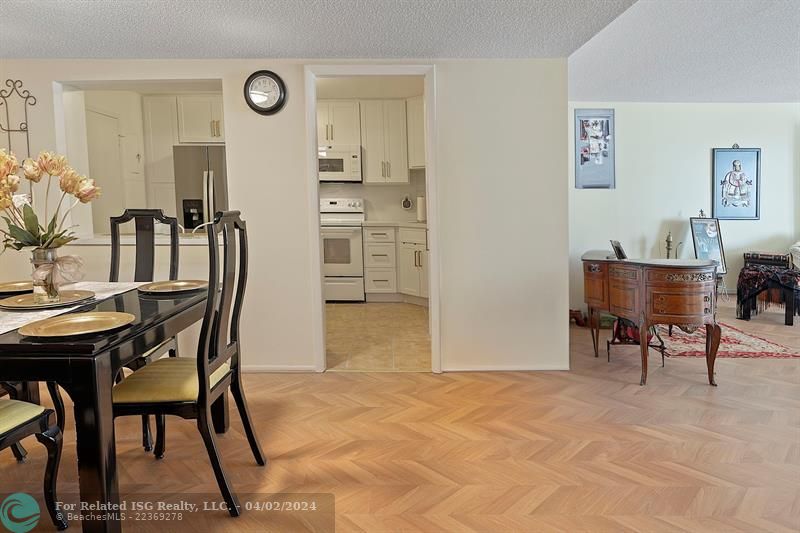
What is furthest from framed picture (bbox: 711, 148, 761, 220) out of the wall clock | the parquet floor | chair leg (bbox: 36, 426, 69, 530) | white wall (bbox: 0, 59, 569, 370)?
chair leg (bbox: 36, 426, 69, 530)

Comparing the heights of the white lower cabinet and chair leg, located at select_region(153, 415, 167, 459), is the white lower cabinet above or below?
above

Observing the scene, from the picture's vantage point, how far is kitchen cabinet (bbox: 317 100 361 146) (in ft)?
22.3

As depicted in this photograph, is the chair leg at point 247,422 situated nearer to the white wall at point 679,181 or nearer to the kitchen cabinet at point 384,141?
the white wall at point 679,181

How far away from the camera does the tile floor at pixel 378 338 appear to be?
14.0ft

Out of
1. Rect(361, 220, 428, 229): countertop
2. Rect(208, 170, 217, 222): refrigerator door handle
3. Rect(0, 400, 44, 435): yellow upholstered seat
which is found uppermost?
Rect(208, 170, 217, 222): refrigerator door handle

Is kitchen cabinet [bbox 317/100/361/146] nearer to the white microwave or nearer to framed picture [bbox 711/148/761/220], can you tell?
the white microwave

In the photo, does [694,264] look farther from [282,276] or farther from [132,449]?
[132,449]

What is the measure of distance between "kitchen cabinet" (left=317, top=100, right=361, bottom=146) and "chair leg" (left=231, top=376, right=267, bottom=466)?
15.5 feet

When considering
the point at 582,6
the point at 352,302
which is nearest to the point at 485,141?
the point at 582,6

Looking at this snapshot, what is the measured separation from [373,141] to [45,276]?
4.92 metres

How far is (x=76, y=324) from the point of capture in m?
1.96

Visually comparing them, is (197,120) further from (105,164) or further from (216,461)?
(216,461)

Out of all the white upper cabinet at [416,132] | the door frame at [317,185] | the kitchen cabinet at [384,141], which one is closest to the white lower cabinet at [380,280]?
the kitchen cabinet at [384,141]

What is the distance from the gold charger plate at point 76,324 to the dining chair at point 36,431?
0.95 feet
